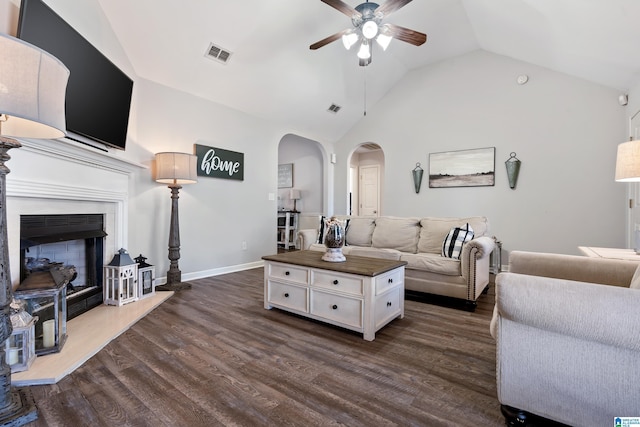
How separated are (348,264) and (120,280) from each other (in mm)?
2121

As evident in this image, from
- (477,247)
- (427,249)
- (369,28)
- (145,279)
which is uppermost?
(369,28)

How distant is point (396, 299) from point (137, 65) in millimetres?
3598

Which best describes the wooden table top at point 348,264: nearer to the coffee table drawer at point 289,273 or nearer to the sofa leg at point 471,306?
the coffee table drawer at point 289,273

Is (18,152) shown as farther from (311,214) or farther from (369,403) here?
(311,214)

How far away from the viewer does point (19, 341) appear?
168cm

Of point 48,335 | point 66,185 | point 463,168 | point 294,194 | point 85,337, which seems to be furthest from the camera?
point 294,194

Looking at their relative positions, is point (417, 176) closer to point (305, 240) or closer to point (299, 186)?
point (305, 240)

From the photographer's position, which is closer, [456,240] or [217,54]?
[456,240]

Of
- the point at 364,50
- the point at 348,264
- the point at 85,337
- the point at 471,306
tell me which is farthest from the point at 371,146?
the point at 85,337

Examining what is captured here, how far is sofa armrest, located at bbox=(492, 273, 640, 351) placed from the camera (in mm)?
1025

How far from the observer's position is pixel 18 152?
190 centimetres

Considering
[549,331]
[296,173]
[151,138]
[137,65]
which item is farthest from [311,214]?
[549,331]

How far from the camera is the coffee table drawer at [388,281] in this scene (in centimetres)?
228

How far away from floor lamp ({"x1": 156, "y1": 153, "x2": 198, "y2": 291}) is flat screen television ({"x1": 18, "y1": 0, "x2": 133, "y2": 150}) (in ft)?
1.48
